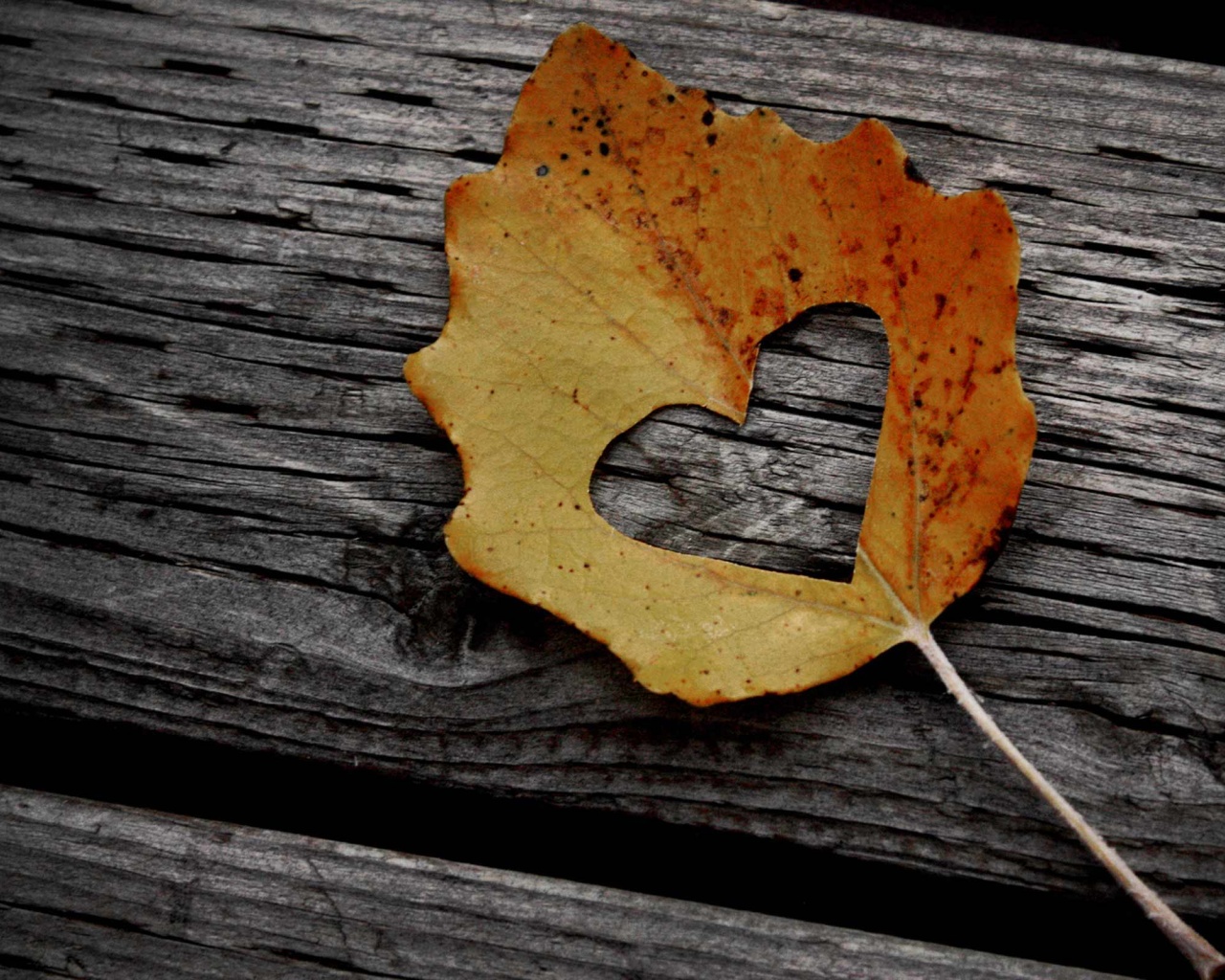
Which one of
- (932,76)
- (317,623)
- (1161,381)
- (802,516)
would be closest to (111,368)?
(317,623)

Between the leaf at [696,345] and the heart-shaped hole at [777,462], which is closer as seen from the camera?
the leaf at [696,345]

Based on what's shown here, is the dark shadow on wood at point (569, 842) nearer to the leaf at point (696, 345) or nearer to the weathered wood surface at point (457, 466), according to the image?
the weathered wood surface at point (457, 466)

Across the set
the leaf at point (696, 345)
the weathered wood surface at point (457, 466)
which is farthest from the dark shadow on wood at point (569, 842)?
the leaf at point (696, 345)

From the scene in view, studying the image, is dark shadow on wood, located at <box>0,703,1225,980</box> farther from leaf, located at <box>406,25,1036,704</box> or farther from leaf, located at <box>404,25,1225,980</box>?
leaf, located at <box>406,25,1036,704</box>

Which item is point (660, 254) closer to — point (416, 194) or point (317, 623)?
point (416, 194)

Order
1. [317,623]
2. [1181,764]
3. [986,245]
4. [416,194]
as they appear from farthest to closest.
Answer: [416,194] < [317,623] < [1181,764] < [986,245]

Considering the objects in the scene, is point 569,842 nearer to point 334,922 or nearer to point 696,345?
point 334,922

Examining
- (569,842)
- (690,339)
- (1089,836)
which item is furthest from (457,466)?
(1089,836)
